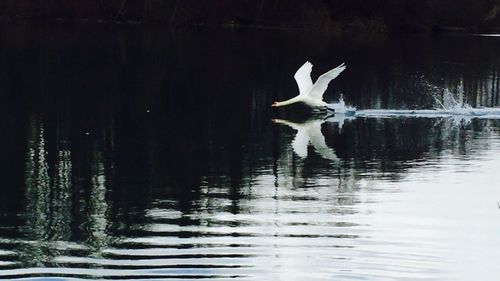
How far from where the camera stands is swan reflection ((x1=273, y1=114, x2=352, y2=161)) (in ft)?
74.5

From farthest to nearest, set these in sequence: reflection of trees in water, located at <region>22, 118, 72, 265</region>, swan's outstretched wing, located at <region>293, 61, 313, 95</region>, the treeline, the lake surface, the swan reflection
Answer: the treeline
swan's outstretched wing, located at <region>293, 61, 313, 95</region>
the swan reflection
reflection of trees in water, located at <region>22, 118, 72, 265</region>
the lake surface

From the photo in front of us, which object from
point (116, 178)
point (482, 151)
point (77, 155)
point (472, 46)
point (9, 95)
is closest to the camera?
point (116, 178)

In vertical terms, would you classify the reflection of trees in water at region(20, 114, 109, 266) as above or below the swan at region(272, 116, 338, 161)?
below

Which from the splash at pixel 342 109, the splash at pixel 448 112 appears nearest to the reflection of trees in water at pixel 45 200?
the splash at pixel 342 109

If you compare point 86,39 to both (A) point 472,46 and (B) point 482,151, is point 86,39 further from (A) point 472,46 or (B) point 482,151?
(B) point 482,151

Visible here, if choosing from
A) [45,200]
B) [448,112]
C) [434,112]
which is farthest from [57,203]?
[448,112]

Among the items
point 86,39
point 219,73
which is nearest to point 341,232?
point 219,73

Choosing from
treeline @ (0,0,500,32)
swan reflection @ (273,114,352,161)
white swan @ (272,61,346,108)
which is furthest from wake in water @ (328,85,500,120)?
treeline @ (0,0,500,32)

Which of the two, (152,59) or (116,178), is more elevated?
(152,59)

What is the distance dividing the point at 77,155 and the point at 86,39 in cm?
3655

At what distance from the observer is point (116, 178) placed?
742 inches

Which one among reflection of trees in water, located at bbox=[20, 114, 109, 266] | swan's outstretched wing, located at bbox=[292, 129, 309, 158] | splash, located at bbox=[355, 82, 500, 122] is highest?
splash, located at bbox=[355, 82, 500, 122]

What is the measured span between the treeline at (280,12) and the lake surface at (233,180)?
4016 centimetres

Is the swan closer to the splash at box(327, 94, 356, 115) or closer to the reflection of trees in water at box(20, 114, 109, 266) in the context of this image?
the splash at box(327, 94, 356, 115)
